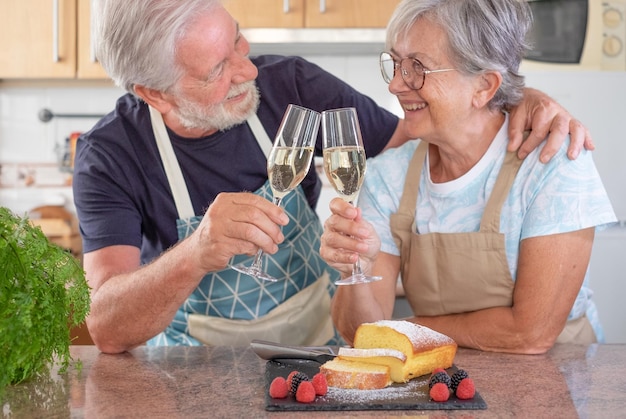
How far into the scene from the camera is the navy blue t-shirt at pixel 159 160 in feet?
6.09

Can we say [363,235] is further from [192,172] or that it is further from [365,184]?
[192,172]

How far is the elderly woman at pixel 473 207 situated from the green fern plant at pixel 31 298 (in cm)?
50

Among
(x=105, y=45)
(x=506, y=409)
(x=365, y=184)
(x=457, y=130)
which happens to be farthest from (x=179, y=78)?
(x=506, y=409)

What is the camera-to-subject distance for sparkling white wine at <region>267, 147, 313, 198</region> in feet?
4.47

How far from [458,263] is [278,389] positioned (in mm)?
687

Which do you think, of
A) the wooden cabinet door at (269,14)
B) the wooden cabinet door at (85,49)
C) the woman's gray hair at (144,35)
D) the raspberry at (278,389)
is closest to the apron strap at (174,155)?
the woman's gray hair at (144,35)

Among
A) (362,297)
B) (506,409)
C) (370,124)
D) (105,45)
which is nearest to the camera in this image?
(506,409)

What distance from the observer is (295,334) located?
1.95m

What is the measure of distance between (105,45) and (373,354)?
102 centimetres

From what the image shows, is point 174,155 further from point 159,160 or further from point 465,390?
point 465,390

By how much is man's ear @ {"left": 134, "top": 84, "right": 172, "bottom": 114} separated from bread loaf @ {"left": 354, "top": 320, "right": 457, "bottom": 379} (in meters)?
0.83

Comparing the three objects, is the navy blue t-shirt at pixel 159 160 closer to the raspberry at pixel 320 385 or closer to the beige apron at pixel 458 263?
the beige apron at pixel 458 263

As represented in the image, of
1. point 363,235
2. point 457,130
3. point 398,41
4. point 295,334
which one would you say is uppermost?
point 398,41

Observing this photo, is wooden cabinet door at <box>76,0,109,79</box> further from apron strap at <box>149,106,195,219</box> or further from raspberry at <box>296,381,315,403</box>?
raspberry at <box>296,381,315,403</box>
